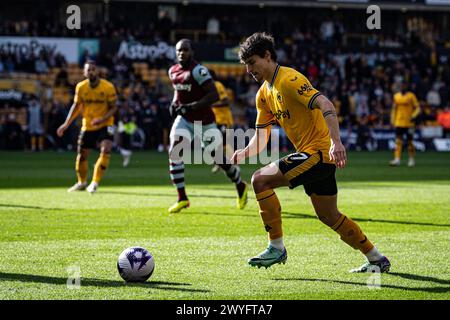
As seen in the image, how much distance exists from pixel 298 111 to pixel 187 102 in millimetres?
6263

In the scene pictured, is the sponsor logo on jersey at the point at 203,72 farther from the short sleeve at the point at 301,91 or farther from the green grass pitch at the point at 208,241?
the short sleeve at the point at 301,91

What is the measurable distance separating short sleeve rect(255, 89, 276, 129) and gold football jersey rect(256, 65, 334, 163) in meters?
0.11

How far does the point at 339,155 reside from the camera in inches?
295

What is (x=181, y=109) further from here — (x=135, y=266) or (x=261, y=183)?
(x=135, y=266)

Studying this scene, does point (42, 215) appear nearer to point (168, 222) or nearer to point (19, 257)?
point (168, 222)

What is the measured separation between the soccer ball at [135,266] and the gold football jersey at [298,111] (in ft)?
5.91

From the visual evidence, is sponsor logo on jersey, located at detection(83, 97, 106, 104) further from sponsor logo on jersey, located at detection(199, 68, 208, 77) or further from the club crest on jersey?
the club crest on jersey

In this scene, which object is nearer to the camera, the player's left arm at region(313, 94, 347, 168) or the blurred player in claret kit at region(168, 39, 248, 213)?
the player's left arm at region(313, 94, 347, 168)

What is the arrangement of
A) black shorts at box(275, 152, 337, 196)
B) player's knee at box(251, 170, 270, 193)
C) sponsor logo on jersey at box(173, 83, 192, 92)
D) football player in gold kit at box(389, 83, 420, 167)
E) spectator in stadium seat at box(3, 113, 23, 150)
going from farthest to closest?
spectator in stadium seat at box(3, 113, 23, 150) < football player in gold kit at box(389, 83, 420, 167) < sponsor logo on jersey at box(173, 83, 192, 92) < player's knee at box(251, 170, 270, 193) < black shorts at box(275, 152, 337, 196)

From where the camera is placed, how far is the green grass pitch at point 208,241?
7.40 m

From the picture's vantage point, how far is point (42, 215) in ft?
42.9

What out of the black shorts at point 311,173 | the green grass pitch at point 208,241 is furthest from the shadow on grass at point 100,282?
the black shorts at point 311,173

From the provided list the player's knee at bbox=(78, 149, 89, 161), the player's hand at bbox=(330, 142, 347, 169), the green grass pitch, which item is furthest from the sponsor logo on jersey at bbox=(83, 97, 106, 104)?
the player's hand at bbox=(330, 142, 347, 169)

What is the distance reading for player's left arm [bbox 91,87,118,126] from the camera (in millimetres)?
16953
